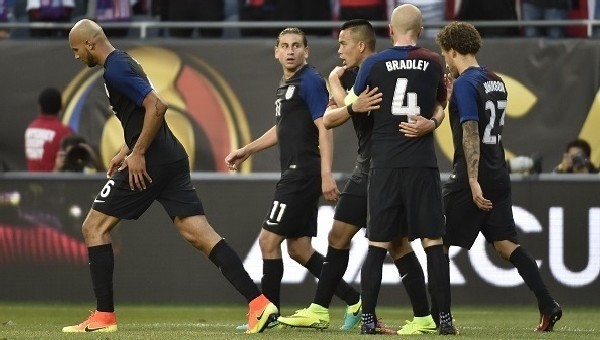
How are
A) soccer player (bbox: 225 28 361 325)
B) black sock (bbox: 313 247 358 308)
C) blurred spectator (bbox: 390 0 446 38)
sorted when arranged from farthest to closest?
1. blurred spectator (bbox: 390 0 446 38)
2. soccer player (bbox: 225 28 361 325)
3. black sock (bbox: 313 247 358 308)

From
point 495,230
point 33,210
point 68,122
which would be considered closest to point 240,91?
point 68,122

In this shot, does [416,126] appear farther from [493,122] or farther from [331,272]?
[331,272]

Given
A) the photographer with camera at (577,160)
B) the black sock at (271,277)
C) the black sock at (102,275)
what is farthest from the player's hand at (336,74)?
the photographer with camera at (577,160)

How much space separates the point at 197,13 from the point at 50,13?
5.41 ft

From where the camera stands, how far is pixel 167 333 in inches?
356

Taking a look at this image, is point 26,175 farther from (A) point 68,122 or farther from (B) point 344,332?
(B) point 344,332

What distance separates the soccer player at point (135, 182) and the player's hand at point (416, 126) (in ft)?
4.75

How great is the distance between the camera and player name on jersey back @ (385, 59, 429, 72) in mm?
8820

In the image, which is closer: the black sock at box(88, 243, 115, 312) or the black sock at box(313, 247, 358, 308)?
the black sock at box(88, 243, 115, 312)

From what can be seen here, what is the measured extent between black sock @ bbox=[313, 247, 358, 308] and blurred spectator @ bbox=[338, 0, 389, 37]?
5529 millimetres

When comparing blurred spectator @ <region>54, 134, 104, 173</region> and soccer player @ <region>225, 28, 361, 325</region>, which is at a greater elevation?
soccer player @ <region>225, 28, 361, 325</region>

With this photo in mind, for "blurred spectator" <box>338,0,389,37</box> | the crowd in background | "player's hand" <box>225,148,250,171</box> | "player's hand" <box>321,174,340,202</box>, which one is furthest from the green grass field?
the crowd in background

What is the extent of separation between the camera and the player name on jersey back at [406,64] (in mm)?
8820

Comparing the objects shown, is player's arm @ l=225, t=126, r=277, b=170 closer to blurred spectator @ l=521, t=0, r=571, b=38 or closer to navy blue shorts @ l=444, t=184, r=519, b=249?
navy blue shorts @ l=444, t=184, r=519, b=249
